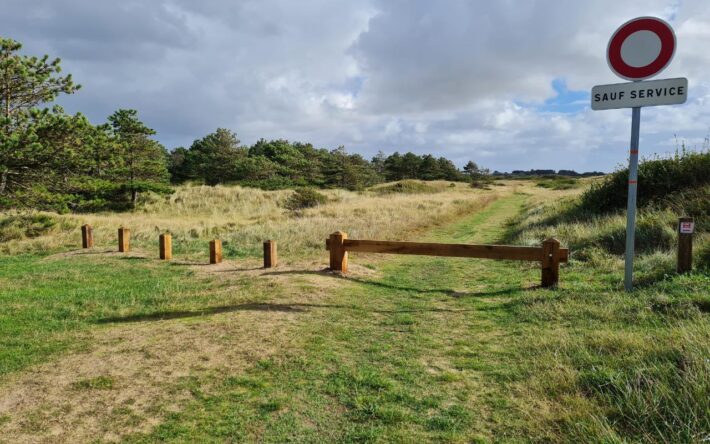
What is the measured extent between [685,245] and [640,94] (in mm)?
2541

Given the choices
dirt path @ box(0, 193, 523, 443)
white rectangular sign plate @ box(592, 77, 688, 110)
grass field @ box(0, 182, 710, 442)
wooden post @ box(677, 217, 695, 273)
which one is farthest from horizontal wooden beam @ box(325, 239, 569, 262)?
white rectangular sign plate @ box(592, 77, 688, 110)

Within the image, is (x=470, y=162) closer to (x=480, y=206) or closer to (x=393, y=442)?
(x=480, y=206)

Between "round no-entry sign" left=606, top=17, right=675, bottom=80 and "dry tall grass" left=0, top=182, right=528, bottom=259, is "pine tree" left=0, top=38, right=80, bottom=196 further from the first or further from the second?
"round no-entry sign" left=606, top=17, right=675, bottom=80

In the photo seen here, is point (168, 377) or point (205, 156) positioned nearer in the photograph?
point (168, 377)

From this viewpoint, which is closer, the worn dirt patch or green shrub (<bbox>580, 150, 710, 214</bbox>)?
the worn dirt patch

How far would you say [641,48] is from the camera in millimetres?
5578

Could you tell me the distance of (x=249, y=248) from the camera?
12.9 metres

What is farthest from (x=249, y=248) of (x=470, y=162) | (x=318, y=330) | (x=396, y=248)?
(x=470, y=162)

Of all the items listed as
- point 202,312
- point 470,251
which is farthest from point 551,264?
point 202,312

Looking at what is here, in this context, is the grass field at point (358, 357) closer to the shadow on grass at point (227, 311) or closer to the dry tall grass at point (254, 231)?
the shadow on grass at point (227, 311)

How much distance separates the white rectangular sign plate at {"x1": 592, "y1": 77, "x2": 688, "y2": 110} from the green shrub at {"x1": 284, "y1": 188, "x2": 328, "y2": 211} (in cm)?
2495

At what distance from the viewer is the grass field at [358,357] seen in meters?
3.16

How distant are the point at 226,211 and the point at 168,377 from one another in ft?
87.7

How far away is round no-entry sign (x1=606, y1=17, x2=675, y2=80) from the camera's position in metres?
5.45
